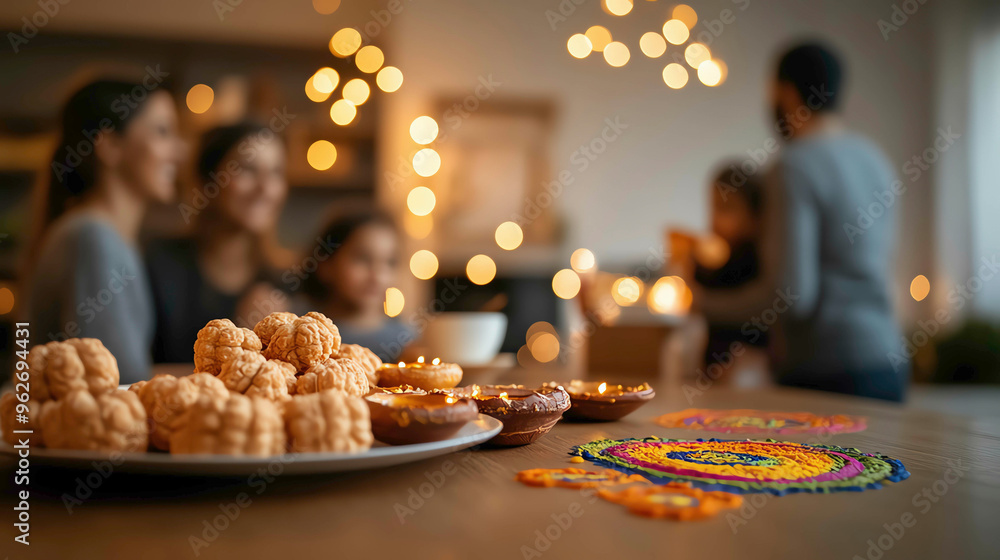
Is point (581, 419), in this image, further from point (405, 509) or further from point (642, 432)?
point (405, 509)

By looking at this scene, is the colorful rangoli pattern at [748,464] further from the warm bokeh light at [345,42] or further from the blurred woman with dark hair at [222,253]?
the warm bokeh light at [345,42]

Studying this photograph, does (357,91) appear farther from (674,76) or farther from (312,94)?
(674,76)

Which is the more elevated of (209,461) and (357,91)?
(357,91)

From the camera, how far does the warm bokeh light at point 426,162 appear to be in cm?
364

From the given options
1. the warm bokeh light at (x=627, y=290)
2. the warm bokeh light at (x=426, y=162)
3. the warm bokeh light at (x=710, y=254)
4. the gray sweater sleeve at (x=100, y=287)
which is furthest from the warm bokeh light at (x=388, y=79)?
the gray sweater sleeve at (x=100, y=287)

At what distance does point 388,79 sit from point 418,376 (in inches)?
124

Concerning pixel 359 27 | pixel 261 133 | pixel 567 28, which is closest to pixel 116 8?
pixel 359 27

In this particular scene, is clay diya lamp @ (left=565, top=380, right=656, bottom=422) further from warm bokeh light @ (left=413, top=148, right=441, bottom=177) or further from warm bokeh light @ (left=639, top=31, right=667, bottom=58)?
warm bokeh light @ (left=413, top=148, right=441, bottom=177)

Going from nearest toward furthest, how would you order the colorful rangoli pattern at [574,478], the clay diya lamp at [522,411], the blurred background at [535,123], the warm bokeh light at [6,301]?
the colorful rangoli pattern at [574,478] < the clay diya lamp at [522,411] < the warm bokeh light at [6,301] < the blurred background at [535,123]

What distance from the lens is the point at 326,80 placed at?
335cm

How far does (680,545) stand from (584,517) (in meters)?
0.07

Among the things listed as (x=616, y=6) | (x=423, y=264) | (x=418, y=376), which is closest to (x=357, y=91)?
(x=423, y=264)

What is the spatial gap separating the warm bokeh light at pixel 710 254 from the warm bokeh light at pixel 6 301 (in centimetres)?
301

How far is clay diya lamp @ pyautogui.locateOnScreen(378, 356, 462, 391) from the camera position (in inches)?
27.1
